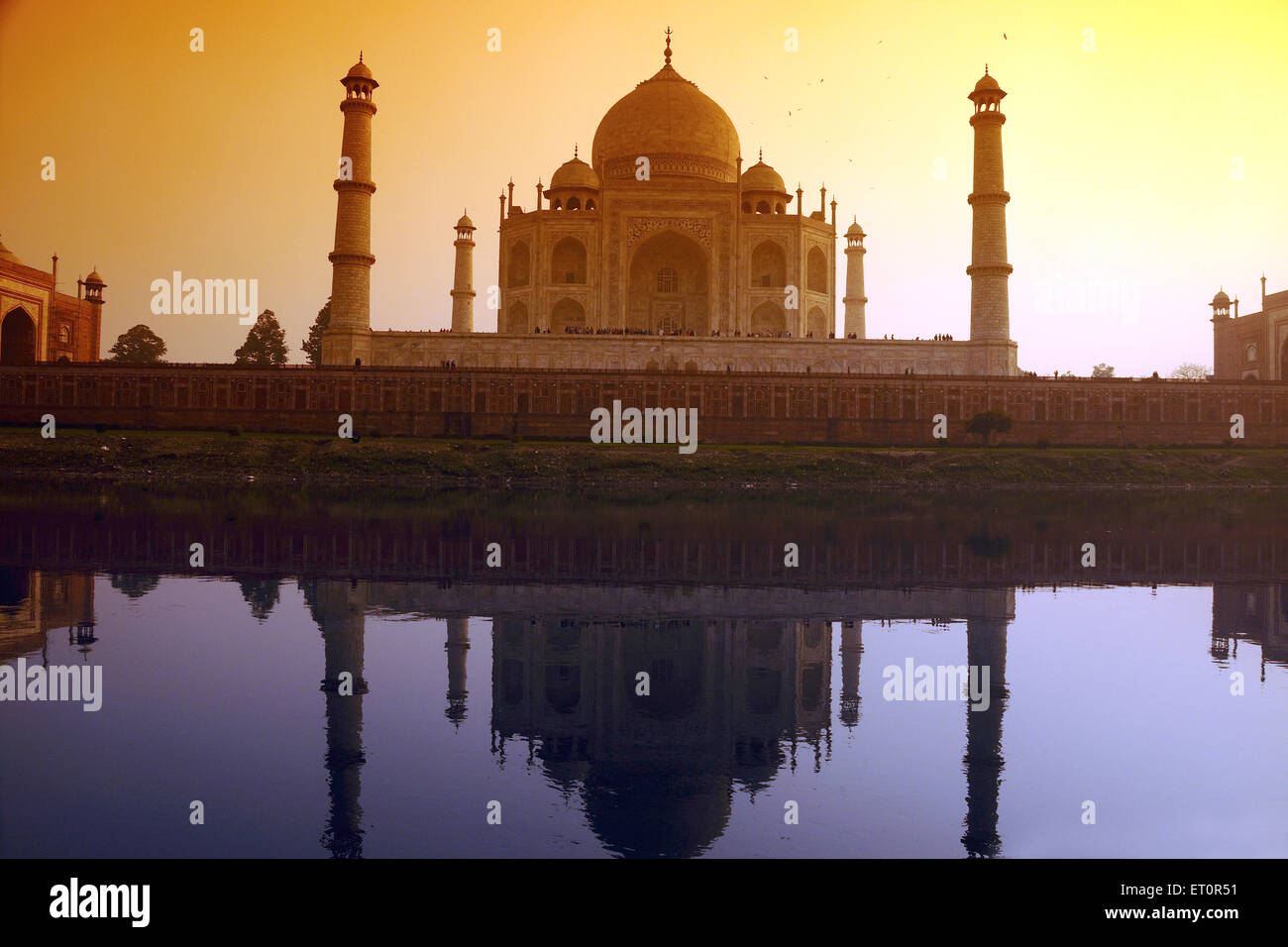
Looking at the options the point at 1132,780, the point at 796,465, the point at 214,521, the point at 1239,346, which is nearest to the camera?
the point at 1132,780

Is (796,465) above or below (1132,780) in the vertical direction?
above

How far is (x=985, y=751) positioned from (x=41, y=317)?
57.0 meters

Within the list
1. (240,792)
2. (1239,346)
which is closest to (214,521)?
(240,792)

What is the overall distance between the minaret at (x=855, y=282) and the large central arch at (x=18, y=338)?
41.0 meters

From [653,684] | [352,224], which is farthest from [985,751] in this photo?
[352,224]

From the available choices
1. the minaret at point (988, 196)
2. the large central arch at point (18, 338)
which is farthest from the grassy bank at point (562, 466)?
the large central arch at point (18, 338)

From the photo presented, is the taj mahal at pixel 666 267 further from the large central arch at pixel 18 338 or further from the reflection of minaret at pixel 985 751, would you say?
the reflection of minaret at pixel 985 751

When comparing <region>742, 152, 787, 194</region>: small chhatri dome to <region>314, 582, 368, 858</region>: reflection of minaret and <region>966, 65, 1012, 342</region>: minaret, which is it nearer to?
→ <region>966, 65, 1012, 342</region>: minaret

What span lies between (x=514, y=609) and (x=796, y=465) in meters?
24.1

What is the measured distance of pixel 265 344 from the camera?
204 ft

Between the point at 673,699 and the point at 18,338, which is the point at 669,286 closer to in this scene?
the point at 18,338

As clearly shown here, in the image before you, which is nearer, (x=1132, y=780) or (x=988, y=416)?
(x=1132, y=780)

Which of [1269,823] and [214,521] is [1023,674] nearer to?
[1269,823]

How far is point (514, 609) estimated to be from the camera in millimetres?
14000
